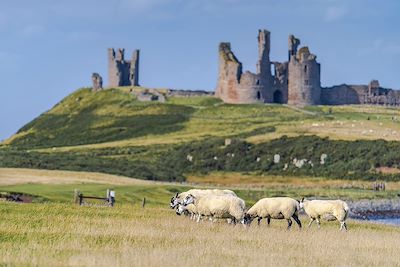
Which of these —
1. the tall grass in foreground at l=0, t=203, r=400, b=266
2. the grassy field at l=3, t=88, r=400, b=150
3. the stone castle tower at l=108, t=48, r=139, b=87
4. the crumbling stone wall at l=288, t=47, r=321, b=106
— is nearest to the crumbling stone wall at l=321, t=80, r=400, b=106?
the grassy field at l=3, t=88, r=400, b=150

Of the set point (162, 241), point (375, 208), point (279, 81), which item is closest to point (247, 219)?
point (162, 241)

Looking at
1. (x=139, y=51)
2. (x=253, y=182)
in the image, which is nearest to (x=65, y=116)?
(x=139, y=51)

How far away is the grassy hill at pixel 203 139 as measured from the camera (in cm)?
8788

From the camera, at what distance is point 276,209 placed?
31031 mm

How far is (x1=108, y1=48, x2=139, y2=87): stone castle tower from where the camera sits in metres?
184

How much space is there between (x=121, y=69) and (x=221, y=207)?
157 metres

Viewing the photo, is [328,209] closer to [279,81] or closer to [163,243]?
[163,243]

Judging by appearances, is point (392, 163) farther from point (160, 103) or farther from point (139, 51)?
point (139, 51)

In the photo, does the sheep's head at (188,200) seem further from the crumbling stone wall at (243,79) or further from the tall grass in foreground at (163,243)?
the crumbling stone wall at (243,79)

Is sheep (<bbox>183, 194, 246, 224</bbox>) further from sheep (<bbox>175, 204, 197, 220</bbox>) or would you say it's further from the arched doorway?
the arched doorway

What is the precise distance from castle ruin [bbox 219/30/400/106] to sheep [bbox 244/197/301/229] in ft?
399

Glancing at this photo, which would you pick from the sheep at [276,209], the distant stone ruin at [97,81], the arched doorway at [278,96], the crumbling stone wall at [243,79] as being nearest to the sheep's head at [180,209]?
the sheep at [276,209]

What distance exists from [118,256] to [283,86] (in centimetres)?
13987

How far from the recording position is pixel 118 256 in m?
20.1
